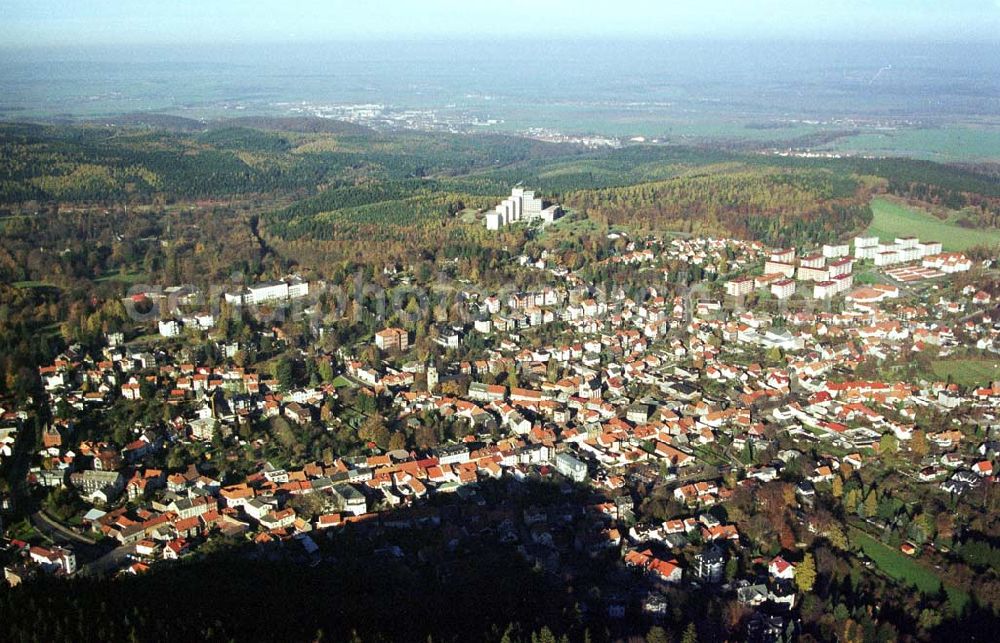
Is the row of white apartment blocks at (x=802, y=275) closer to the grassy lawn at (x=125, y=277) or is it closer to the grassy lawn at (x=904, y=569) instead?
the grassy lawn at (x=904, y=569)

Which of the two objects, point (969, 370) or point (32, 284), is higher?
point (32, 284)

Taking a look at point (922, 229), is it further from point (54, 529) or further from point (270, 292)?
point (54, 529)

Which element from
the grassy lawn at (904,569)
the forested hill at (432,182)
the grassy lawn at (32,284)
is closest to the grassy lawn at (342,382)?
the grassy lawn at (904,569)

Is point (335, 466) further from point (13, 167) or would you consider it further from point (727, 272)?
point (13, 167)

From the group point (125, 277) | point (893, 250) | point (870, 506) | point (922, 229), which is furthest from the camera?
point (922, 229)

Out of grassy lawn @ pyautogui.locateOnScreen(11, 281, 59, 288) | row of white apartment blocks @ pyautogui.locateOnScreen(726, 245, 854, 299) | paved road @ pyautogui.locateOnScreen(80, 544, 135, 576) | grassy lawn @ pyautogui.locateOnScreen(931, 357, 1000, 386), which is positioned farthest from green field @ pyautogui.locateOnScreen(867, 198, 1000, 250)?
paved road @ pyautogui.locateOnScreen(80, 544, 135, 576)

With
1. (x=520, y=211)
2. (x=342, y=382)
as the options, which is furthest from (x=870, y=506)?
(x=520, y=211)

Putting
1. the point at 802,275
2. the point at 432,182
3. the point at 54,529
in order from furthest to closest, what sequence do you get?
the point at 432,182 < the point at 802,275 < the point at 54,529
